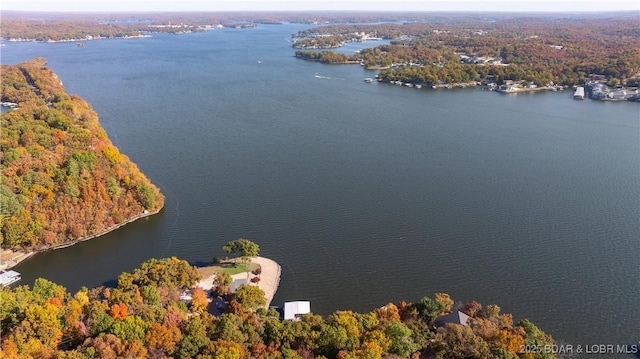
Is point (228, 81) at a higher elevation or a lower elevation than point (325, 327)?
higher

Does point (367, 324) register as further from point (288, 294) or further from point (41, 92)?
point (41, 92)

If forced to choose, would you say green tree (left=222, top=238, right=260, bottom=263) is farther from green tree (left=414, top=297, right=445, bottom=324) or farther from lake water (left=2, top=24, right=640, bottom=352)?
green tree (left=414, top=297, right=445, bottom=324)

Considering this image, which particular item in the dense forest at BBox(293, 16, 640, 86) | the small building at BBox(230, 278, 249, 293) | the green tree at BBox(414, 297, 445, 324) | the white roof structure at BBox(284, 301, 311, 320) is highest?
the dense forest at BBox(293, 16, 640, 86)

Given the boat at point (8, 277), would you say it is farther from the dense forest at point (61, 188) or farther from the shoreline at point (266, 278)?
the shoreline at point (266, 278)

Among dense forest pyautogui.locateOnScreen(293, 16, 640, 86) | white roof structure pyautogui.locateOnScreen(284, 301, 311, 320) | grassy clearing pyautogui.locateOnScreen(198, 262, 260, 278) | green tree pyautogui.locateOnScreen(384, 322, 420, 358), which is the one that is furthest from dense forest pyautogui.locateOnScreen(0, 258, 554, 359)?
dense forest pyautogui.locateOnScreen(293, 16, 640, 86)

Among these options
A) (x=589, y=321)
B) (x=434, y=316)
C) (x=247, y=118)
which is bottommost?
(x=589, y=321)

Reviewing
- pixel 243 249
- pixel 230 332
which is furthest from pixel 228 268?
pixel 230 332

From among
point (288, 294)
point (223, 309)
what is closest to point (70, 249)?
point (223, 309)
